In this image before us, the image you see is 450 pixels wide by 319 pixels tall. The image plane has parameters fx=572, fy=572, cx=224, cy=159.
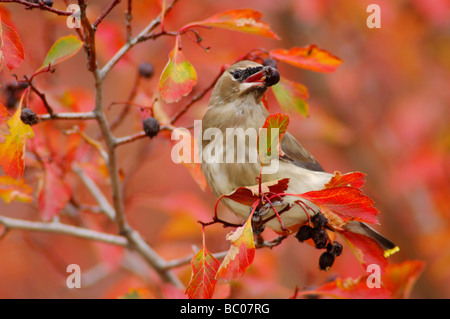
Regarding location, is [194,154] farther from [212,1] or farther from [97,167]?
[212,1]

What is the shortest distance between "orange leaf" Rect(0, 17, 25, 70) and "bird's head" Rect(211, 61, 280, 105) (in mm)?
1093

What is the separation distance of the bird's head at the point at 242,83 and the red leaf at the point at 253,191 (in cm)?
60

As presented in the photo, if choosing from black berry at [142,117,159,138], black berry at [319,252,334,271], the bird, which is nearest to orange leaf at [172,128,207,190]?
black berry at [142,117,159,138]

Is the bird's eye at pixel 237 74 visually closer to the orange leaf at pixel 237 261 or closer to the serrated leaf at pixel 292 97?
the serrated leaf at pixel 292 97

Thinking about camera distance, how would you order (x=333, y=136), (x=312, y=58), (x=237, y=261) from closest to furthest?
(x=237, y=261) < (x=312, y=58) < (x=333, y=136)

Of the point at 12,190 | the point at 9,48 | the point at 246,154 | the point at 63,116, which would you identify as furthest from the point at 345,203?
the point at 12,190

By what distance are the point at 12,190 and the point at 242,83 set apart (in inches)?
51.4

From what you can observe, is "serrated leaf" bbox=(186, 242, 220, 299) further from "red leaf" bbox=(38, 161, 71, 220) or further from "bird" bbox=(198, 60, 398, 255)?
"red leaf" bbox=(38, 161, 71, 220)

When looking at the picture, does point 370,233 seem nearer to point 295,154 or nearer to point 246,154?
point 295,154

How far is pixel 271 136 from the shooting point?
2203mm
